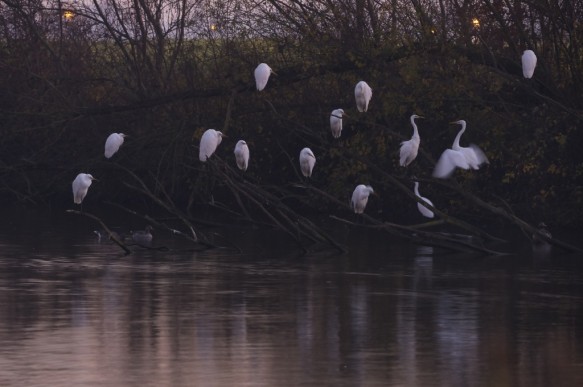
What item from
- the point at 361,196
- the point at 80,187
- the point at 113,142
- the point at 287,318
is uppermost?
the point at 113,142

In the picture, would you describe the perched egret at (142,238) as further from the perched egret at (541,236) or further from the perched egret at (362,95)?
the perched egret at (541,236)

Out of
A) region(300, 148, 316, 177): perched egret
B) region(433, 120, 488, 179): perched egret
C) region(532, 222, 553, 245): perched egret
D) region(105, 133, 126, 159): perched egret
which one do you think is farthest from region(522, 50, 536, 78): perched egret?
region(105, 133, 126, 159): perched egret

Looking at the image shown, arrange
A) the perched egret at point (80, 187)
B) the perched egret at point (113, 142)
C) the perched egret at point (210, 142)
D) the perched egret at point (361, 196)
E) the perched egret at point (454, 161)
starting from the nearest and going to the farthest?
1. the perched egret at point (454, 161)
2. the perched egret at point (210, 142)
3. the perched egret at point (361, 196)
4. the perched egret at point (80, 187)
5. the perched egret at point (113, 142)

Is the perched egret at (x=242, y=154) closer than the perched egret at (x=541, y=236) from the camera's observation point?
No

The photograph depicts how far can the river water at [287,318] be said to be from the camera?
11.0 m

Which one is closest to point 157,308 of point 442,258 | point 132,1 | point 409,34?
point 442,258

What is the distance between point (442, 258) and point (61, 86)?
1427cm

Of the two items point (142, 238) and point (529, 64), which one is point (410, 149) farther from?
point (142, 238)

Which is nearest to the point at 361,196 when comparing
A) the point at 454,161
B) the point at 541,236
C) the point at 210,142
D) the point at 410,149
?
the point at 410,149

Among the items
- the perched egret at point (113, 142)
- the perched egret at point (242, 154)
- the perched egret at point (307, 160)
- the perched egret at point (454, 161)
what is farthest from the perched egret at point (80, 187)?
the perched egret at point (454, 161)

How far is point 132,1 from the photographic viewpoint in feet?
118

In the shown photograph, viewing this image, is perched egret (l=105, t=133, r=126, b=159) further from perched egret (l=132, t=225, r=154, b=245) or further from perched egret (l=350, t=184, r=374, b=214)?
perched egret (l=350, t=184, r=374, b=214)

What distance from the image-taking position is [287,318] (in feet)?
46.7

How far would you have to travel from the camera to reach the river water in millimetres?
10977
